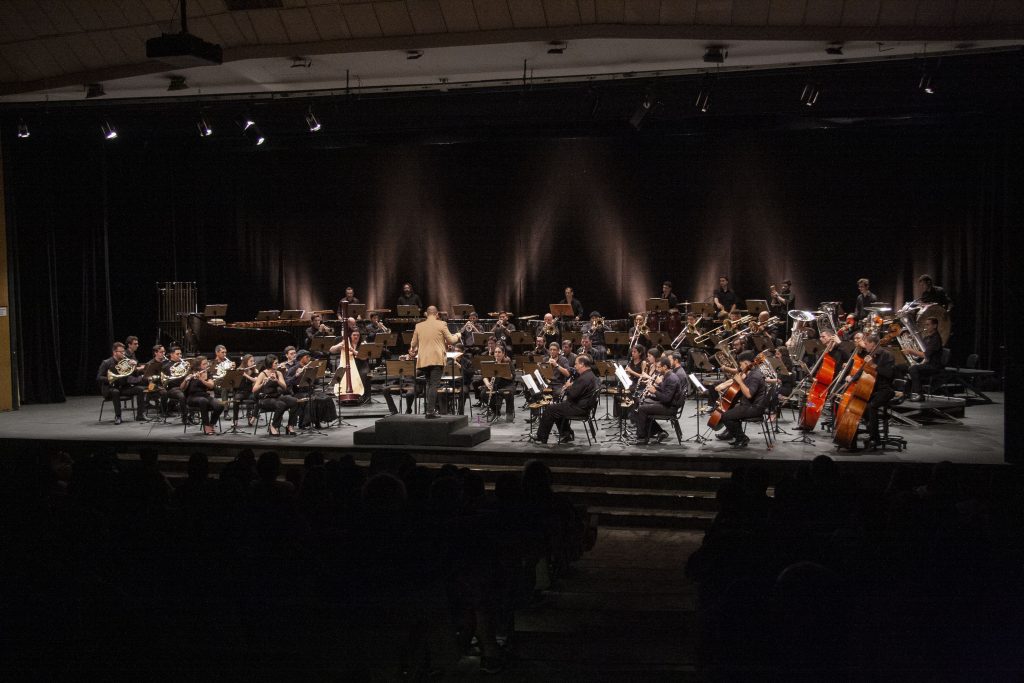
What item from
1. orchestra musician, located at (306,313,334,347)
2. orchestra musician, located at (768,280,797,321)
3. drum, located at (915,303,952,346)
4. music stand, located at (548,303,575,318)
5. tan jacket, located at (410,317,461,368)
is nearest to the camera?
tan jacket, located at (410,317,461,368)

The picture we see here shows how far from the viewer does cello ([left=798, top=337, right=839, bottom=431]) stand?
35.4 ft

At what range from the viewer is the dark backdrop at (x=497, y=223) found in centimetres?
1571

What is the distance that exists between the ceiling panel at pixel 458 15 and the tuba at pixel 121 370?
6.72 m

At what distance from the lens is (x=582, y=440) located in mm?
11195

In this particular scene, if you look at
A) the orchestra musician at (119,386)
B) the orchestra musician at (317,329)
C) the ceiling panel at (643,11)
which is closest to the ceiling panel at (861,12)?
the ceiling panel at (643,11)

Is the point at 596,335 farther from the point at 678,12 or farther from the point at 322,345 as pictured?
the point at 678,12

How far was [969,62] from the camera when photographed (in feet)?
41.5

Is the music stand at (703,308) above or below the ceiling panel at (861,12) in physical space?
below

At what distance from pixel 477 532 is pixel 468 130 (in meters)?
12.8

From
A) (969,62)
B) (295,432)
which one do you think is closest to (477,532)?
(295,432)

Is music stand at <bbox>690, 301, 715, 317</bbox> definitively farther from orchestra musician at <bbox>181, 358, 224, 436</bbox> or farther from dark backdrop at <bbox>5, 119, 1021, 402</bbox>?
orchestra musician at <bbox>181, 358, 224, 436</bbox>

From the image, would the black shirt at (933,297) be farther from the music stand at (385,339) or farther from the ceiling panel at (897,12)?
the music stand at (385,339)

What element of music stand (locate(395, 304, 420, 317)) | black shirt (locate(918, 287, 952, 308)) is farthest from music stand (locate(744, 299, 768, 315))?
music stand (locate(395, 304, 420, 317))

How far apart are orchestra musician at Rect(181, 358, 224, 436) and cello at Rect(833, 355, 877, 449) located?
7634 millimetres
